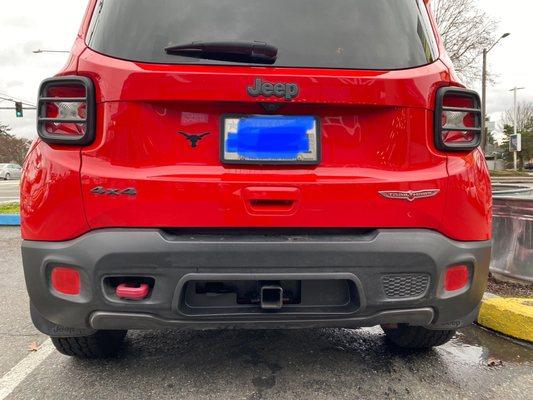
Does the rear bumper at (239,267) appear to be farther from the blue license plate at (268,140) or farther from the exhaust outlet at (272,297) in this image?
the blue license plate at (268,140)

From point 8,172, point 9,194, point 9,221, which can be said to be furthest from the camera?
point 8,172

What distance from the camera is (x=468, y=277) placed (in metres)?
1.95

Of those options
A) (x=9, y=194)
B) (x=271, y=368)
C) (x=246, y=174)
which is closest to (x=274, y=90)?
(x=246, y=174)

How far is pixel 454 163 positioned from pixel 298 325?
97cm

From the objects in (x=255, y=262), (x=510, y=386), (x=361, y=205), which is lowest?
(x=510, y=386)

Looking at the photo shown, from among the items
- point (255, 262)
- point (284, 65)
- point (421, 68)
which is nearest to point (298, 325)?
point (255, 262)

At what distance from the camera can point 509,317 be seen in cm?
300

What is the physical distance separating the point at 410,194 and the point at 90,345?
1.82 m

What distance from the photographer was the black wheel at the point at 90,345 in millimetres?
2354

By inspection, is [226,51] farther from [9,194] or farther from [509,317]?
[9,194]

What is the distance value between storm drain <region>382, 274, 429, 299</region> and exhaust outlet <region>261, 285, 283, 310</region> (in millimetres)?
436

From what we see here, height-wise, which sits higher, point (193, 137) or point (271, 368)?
point (193, 137)

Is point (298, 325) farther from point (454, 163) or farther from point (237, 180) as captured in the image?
point (454, 163)

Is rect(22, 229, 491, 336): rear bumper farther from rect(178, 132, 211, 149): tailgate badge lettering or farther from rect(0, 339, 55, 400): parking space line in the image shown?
rect(0, 339, 55, 400): parking space line
